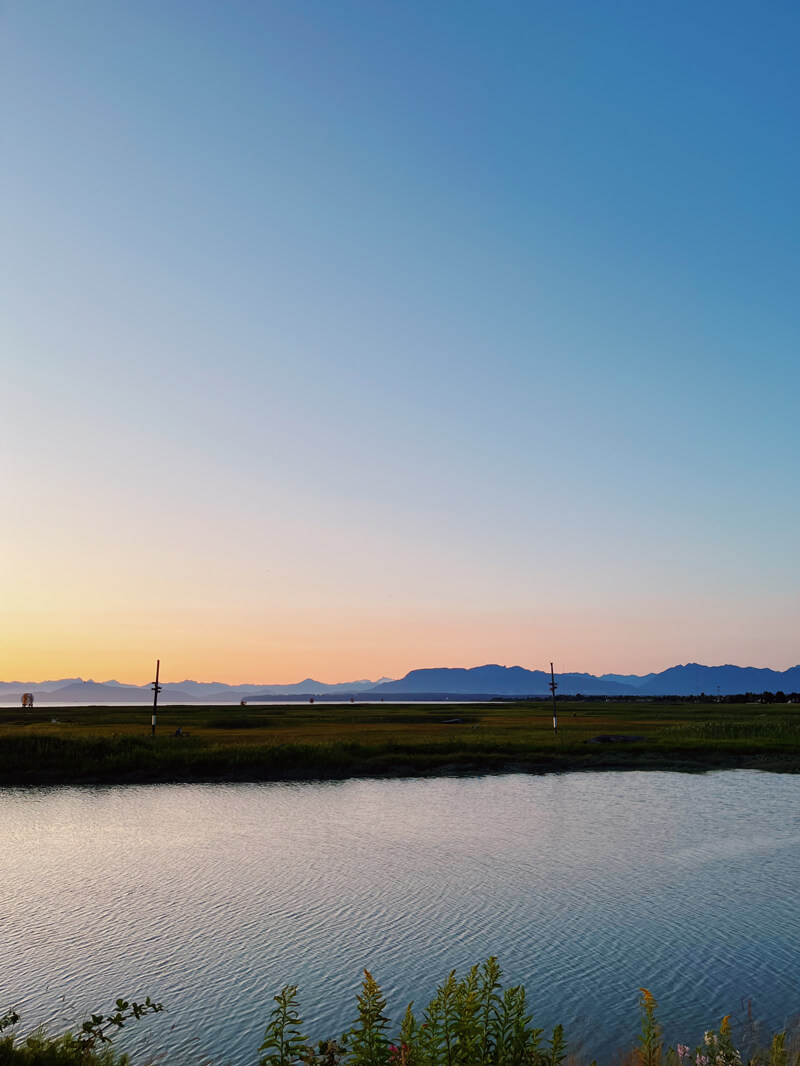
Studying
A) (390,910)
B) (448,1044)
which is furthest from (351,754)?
(448,1044)

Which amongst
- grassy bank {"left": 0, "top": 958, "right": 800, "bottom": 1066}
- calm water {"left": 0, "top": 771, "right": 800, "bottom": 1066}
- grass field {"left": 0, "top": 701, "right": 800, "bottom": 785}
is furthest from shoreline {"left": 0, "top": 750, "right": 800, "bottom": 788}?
Answer: grassy bank {"left": 0, "top": 958, "right": 800, "bottom": 1066}

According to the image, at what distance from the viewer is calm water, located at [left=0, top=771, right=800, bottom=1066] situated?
16219 mm

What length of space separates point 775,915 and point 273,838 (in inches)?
824

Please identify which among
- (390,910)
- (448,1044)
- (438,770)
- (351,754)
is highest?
(448,1044)

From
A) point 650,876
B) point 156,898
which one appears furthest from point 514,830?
point 156,898

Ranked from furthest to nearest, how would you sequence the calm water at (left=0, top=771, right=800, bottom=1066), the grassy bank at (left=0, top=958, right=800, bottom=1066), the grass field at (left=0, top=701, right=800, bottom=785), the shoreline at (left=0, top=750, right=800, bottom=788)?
the grass field at (left=0, top=701, right=800, bottom=785) < the shoreline at (left=0, top=750, right=800, bottom=788) < the calm water at (left=0, top=771, right=800, bottom=1066) < the grassy bank at (left=0, top=958, right=800, bottom=1066)

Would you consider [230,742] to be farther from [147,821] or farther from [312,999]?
[312,999]

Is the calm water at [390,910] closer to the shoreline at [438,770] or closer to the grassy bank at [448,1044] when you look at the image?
the grassy bank at [448,1044]

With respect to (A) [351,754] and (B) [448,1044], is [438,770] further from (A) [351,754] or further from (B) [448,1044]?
(B) [448,1044]

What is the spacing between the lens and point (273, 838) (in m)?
34.0

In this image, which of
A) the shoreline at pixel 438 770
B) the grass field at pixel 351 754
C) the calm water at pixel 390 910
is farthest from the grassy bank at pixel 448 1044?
the grass field at pixel 351 754

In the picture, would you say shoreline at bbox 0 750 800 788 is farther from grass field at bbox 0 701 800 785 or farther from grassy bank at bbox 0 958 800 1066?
grassy bank at bbox 0 958 800 1066

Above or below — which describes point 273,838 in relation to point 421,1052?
below

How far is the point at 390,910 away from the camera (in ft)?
74.6
